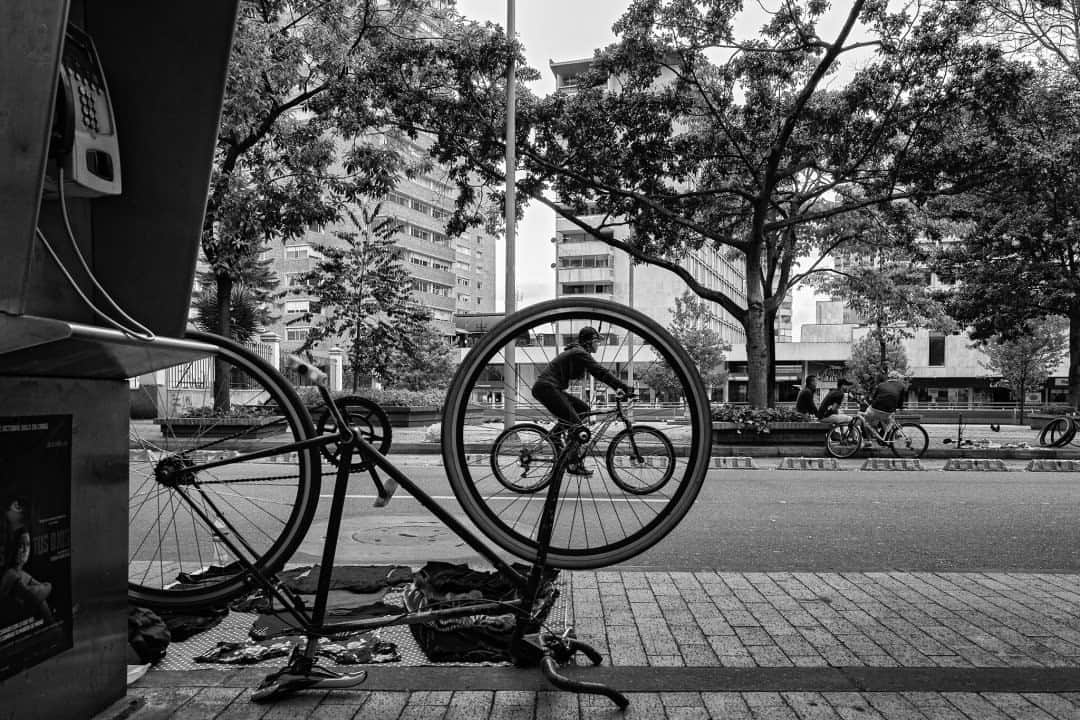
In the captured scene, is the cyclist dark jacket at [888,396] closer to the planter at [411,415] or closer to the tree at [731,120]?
the tree at [731,120]

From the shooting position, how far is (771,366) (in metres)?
23.4

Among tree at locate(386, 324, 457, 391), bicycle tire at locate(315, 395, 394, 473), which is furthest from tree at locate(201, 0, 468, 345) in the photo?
tree at locate(386, 324, 457, 391)

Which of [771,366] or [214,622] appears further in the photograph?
[771,366]

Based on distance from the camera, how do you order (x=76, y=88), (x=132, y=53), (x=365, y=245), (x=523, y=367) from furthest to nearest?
(x=365, y=245)
(x=523, y=367)
(x=132, y=53)
(x=76, y=88)

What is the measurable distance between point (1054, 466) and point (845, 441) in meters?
3.33

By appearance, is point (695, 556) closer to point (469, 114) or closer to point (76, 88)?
point (76, 88)

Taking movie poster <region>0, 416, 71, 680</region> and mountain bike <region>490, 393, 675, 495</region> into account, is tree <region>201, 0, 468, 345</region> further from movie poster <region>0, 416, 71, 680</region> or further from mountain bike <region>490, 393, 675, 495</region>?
movie poster <region>0, 416, 71, 680</region>

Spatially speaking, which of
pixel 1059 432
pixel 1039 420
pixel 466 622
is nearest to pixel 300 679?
pixel 466 622

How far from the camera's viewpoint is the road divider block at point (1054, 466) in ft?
39.6

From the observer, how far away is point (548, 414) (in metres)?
2.93

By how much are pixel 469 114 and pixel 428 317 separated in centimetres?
1491

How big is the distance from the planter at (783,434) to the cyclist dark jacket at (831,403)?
816 millimetres

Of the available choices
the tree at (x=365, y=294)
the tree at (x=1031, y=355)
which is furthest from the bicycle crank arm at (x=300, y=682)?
the tree at (x=1031, y=355)

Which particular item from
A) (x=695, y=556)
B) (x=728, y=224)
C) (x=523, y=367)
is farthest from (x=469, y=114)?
(x=523, y=367)
